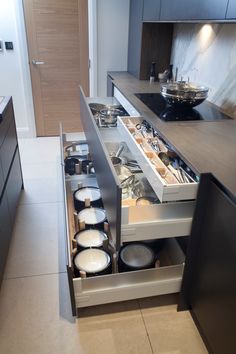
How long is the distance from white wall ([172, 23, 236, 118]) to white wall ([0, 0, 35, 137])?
188 cm

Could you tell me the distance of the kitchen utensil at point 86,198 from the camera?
2.07m

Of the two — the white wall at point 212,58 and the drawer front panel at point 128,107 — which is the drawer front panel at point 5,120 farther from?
the white wall at point 212,58

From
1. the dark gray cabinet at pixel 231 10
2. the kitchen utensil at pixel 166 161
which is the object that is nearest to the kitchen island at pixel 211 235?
the kitchen utensil at pixel 166 161

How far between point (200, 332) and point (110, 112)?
5.70 feet

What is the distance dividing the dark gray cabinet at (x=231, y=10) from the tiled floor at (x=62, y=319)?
4.75 feet

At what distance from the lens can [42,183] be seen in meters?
2.86

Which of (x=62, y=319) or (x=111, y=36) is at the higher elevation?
(x=111, y=36)

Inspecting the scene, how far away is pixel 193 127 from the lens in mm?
1640

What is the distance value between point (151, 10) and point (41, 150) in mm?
1995

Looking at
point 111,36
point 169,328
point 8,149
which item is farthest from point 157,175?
point 111,36

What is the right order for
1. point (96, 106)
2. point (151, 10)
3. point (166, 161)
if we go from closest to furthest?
point (166, 161), point (151, 10), point (96, 106)

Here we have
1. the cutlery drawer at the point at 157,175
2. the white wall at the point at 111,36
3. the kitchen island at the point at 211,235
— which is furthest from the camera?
the white wall at the point at 111,36

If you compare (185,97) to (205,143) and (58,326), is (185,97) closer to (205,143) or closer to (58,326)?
(205,143)

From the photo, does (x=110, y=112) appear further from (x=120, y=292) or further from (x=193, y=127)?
(x=120, y=292)
